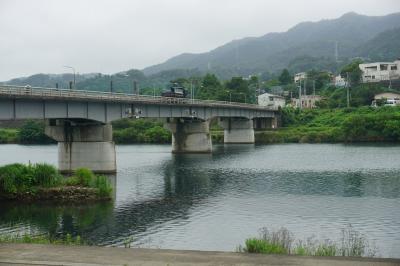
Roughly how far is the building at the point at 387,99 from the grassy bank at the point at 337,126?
9.76 m

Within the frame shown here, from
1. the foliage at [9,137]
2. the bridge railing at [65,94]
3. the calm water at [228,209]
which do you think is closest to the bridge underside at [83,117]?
the bridge railing at [65,94]

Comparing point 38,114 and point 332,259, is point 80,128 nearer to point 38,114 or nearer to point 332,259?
point 38,114

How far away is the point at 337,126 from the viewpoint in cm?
13875

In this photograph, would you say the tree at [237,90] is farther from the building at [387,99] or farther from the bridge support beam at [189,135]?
the bridge support beam at [189,135]

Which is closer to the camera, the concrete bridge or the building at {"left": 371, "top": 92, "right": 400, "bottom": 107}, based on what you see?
the concrete bridge

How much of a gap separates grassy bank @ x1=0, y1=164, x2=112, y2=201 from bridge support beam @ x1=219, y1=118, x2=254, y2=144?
91844 mm

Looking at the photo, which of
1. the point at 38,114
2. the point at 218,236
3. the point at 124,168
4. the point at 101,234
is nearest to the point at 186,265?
the point at 218,236

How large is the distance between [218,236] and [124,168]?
45.7 metres

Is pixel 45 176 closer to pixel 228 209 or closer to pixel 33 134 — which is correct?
pixel 228 209

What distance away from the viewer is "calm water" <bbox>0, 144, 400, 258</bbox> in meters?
33.9

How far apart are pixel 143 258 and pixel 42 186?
95.8 feet

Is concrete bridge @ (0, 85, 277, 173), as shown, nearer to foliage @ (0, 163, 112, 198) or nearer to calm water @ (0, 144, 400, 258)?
calm water @ (0, 144, 400, 258)

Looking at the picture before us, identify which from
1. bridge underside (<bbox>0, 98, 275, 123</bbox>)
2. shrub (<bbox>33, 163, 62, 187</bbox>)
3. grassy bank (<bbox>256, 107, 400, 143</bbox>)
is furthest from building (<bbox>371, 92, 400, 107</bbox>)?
shrub (<bbox>33, 163, 62, 187</bbox>)

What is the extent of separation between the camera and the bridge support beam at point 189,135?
108 meters
